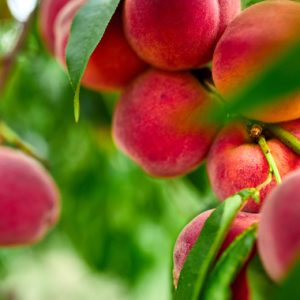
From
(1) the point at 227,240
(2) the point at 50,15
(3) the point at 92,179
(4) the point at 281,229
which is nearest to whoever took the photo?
(4) the point at 281,229

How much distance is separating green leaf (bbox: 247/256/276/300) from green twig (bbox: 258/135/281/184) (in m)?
0.12

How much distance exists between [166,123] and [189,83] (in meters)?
0.06

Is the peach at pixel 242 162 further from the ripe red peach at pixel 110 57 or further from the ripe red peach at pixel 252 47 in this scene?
the ripe red peach at pixel 110 57

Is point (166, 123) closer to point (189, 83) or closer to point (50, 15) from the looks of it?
point (189, 83)

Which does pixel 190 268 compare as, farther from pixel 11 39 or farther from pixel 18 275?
pixel 18 275

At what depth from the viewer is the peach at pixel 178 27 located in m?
0.74

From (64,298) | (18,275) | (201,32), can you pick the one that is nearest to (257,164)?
(201,32)

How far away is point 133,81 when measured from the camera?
86 centimetres

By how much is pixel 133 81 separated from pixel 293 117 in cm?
25

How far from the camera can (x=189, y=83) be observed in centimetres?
80

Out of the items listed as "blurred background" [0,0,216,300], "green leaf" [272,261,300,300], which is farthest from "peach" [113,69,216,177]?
"blurred background" [0,0,216,300]

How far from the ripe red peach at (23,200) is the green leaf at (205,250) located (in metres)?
0.54

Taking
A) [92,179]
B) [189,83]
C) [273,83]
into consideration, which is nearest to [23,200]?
[189,83]

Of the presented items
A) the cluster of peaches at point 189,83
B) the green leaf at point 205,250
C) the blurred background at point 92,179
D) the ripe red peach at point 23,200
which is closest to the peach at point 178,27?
the cluster of peaches at point 189,83
